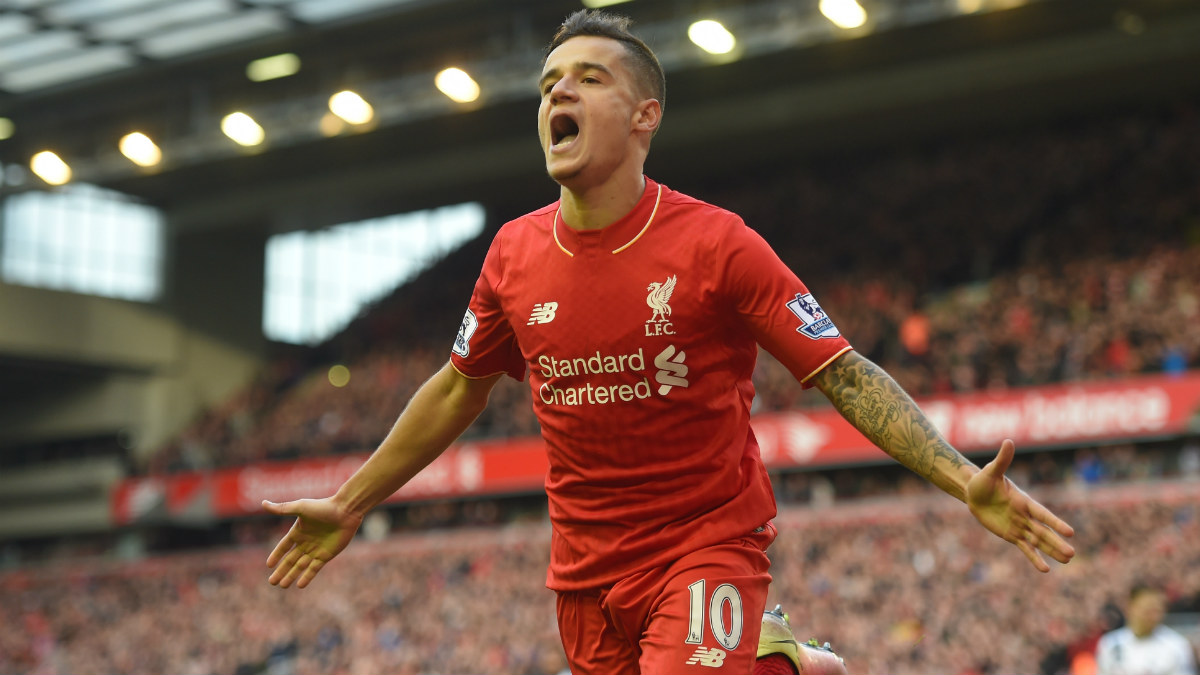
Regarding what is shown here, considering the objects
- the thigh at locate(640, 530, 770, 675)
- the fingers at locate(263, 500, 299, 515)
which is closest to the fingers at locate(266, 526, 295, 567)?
the fingers at locate(263, 500, 299, 515)

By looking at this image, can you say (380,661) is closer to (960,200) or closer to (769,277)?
(960,200)

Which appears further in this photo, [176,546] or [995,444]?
[176,546]

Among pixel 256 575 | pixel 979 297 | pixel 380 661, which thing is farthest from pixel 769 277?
pixel 256 575

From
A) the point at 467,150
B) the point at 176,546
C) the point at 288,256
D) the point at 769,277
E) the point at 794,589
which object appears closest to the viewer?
the point at 769,277

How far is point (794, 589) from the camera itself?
18844 millimetres

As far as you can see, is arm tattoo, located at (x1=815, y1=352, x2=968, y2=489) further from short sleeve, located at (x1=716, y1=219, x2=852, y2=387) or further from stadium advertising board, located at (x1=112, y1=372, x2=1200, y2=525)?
stadium advertising board, located at (x1=112, y1=372, x2=1200, y2=525)

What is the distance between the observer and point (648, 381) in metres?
3.59

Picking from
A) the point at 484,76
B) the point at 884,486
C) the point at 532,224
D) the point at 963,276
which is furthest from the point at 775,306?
the point at 963,276

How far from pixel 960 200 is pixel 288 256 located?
68.2 feet

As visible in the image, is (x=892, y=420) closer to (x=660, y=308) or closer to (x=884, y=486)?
(x=660, y=308)

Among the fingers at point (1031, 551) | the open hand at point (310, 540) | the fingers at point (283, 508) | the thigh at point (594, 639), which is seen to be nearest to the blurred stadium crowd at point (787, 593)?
the open hand at point (310, 540)

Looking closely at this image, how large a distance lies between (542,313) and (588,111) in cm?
53

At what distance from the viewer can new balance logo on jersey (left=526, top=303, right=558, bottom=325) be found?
3.69m

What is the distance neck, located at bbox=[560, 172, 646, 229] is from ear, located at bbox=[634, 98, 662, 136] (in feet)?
0.42
